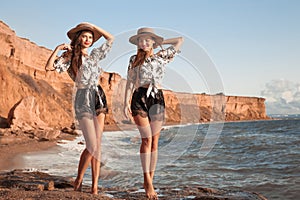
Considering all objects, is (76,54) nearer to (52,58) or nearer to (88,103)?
(52,58)

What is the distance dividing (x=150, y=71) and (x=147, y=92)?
0.88 ft

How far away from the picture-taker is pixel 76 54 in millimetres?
3816

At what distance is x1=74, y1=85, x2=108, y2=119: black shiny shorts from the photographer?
365 cm

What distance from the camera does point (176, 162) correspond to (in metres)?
9.27

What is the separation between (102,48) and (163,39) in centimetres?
79

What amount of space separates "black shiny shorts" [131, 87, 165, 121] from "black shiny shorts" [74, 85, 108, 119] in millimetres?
406

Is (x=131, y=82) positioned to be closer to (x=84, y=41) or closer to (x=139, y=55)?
(x=139, y=55)

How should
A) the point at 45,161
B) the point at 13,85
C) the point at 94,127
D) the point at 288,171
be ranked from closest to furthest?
the point at 94,127
the point at 288,171
the point at 45,161
the point at 13,85

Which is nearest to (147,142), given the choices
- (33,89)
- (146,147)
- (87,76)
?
(146,147)

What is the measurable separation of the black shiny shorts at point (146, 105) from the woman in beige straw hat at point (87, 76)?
394 mm

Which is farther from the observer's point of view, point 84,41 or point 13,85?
point 13,85

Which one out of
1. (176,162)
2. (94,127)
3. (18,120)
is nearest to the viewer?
(94,127)

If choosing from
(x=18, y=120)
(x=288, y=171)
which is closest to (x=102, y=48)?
(x=288, y=171)

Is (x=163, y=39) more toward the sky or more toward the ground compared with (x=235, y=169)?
more toward the sky
